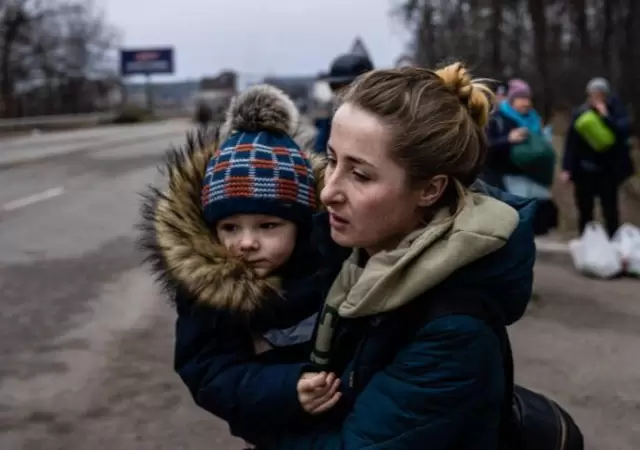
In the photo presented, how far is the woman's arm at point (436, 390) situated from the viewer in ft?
5.96

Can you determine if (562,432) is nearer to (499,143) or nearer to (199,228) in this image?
(199,228)

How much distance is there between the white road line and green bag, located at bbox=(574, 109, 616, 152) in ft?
27.6

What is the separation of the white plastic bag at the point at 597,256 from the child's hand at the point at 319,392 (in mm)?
7547

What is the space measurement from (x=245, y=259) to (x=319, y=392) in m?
0.44

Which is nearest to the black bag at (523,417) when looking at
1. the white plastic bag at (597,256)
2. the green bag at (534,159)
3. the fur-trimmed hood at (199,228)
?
the fur-trimmed hood at (199,228)

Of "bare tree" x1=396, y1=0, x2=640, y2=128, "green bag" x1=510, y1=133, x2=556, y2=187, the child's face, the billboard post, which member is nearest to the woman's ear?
the child's face

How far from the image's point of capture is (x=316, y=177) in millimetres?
2516

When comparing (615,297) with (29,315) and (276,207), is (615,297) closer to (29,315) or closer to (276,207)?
(29,315)

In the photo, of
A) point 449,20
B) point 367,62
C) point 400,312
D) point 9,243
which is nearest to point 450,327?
point 400,312

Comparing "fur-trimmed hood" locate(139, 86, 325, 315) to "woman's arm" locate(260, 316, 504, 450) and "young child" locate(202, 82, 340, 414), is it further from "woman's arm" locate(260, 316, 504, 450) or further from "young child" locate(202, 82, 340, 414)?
"woman's arm" locate(260, 316, 504, 450)

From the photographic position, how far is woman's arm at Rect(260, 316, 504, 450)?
182 cm

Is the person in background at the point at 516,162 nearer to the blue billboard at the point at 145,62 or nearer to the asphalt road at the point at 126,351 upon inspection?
the asphalt road at the point at 126,351

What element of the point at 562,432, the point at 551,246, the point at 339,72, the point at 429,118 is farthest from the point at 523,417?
the point at 551,246

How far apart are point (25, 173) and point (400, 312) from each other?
1977 centimetres
